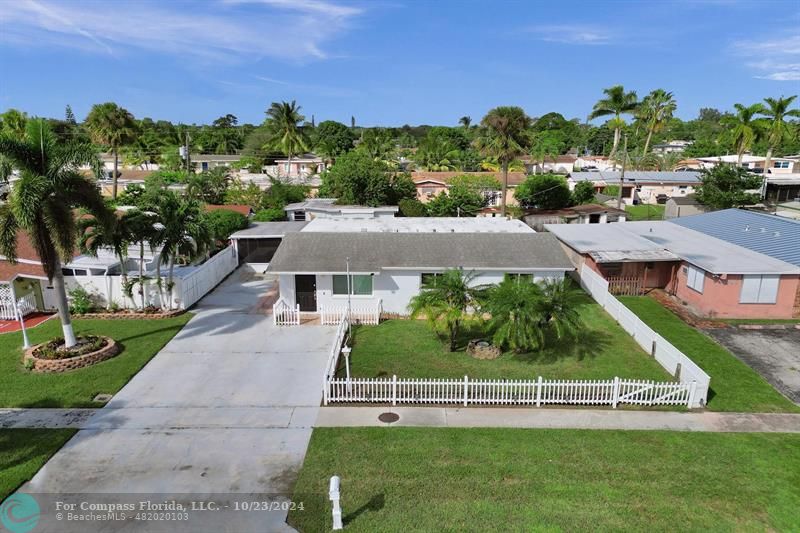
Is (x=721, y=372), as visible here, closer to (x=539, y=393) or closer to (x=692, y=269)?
(x=539, y=393)

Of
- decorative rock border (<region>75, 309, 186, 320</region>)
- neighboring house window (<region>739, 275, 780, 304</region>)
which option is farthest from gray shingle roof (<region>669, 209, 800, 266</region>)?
decorative rock border (<region>75, 309, 186, 320</region>)

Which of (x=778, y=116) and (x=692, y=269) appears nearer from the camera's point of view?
(x=692, y=269)

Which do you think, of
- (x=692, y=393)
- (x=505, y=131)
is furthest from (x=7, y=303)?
(x=505, y=131)

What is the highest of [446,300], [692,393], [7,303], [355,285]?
[446,300]

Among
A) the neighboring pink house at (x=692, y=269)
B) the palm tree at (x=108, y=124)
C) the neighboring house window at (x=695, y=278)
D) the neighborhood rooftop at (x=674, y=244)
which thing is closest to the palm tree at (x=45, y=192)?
the neighboring pink house at (x=692, y=269)

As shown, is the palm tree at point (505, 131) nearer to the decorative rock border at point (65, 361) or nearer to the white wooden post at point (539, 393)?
the white wooden post at point (539, 393)

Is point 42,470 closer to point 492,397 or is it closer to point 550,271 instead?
point 492,397

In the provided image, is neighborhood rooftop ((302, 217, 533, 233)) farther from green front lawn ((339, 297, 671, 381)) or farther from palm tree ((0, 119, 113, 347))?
palm tree ((0, 119, 113, 347))
